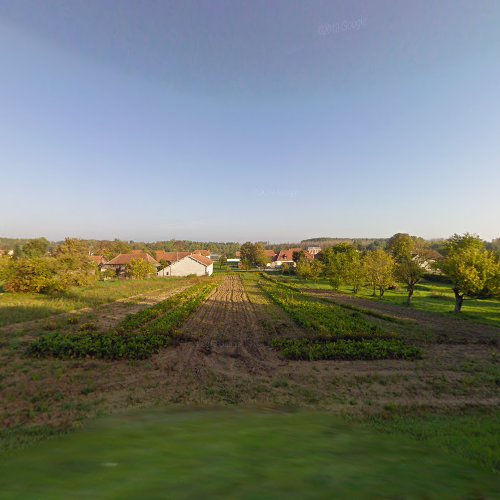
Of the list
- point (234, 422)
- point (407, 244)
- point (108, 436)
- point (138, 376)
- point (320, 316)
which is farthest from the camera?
point (407, 244)

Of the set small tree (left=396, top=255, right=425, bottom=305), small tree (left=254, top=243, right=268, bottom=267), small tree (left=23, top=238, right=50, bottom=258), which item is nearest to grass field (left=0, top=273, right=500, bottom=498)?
small tree (left=396, top=255, right=425, bottom=305)

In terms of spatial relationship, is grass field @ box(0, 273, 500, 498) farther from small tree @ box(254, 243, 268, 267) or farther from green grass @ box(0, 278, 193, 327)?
small tree @ box(254, 243, 268, 267)

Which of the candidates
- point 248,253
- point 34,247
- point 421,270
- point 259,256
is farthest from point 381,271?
point 34,247

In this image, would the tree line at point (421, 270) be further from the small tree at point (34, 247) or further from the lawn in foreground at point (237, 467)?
the small tree at point (34, 247)

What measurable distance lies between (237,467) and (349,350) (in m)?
10.1

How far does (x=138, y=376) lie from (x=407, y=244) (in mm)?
69418

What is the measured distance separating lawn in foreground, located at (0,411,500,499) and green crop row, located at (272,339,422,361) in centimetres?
703

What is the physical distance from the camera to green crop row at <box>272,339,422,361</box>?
1120 cm

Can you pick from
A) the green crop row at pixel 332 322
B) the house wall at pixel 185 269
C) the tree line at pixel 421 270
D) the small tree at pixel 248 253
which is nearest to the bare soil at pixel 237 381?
the green crop row at pixel 332 322

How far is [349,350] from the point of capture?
1149 centimetres

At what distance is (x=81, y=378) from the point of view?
885 centimetres

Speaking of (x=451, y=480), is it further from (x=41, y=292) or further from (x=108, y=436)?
(x=41, y=292)

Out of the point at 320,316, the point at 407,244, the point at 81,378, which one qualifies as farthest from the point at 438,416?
the point at 407,244

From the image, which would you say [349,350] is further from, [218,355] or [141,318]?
[141,318]
